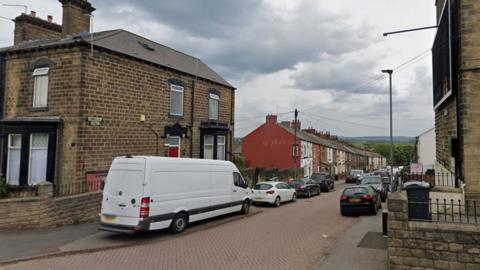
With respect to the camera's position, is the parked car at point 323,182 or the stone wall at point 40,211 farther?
the parked car at point 323,182

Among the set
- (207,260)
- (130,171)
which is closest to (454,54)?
(207,260)

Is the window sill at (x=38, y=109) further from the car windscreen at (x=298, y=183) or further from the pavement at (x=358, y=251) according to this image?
the car windscreen at (x=298, y=183)

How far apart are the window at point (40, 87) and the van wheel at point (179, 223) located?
28.5 feet

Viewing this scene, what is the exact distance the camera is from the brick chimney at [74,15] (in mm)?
18266

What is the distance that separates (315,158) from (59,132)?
1628 inches

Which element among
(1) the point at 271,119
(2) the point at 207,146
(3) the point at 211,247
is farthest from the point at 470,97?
(1) the point at 271,119

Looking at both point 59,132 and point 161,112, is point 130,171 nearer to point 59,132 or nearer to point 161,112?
point 59,132

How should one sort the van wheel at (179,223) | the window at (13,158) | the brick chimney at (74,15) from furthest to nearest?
the brick chimney at (74,15) → the window at (13,158) → the van wheel at (179,223)

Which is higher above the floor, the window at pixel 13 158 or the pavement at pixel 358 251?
the window at pixel 13 158

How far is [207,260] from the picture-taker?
8867 millimetres

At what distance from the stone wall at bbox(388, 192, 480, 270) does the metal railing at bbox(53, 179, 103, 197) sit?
38.8ft

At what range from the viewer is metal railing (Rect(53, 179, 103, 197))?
13820 millimetres

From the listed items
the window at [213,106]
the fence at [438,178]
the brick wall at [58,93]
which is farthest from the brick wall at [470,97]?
the window at [213,106]

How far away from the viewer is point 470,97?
9938 millimetres
